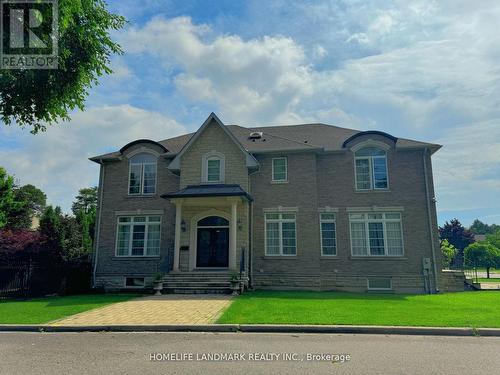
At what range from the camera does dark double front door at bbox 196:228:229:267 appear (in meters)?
18.1

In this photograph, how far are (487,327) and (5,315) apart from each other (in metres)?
12.5

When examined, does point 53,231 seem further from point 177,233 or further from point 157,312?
point 157,312

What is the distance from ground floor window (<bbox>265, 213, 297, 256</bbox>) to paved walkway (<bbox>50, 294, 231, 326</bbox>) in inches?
182

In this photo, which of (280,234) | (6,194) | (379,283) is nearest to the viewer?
(379,283)

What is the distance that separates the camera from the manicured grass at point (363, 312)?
8.74 m

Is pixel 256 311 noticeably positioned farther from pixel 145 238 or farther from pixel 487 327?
pixel 145 238

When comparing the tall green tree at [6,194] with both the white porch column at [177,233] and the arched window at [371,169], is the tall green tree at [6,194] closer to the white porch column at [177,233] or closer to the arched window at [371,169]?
the white porch column at [177,233]

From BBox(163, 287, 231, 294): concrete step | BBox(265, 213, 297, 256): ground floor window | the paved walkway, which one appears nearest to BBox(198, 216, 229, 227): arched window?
BBox(265, 213, 297, 256): ground floor window

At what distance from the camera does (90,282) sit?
18.9m

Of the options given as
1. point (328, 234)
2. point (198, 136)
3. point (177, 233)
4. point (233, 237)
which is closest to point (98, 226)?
point (177, 233)

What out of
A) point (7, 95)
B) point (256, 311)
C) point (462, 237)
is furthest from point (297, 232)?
point (462, 237)

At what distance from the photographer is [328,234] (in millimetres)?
18062

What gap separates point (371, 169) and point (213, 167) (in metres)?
7.93

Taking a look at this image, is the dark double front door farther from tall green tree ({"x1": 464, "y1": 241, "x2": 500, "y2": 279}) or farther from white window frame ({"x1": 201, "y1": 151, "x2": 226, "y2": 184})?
tall green tree ({"x1": 464, "y1": 241, "x2": 500, "y2": 279})
